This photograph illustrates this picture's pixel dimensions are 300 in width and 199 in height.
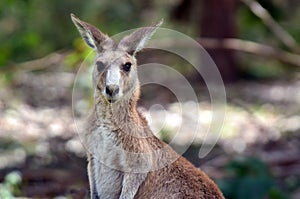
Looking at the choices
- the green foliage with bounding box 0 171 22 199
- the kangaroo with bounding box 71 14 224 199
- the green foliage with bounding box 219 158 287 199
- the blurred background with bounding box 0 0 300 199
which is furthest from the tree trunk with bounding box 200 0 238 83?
the kangaroo with bounding box 71 14 224 199

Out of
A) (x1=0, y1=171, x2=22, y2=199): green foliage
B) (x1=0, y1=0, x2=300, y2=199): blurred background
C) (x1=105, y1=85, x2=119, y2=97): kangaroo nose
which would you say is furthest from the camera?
(x1=0, y1=0, x2=300, y2=199): blurred background

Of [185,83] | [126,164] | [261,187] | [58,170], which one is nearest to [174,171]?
[126,164]

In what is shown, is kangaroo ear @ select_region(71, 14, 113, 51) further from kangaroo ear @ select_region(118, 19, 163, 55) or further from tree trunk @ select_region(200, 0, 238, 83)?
tree trunk @ select_region(200, 0, 238, 83)

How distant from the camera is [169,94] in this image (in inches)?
517

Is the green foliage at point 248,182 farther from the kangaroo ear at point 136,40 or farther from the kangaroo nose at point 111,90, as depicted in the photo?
the kangaroo nose at point 111,90

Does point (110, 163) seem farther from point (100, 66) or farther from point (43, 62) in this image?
point (43, 62)

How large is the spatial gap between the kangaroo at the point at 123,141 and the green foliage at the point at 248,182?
332 centimetres

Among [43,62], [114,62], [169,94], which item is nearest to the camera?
[114,62]

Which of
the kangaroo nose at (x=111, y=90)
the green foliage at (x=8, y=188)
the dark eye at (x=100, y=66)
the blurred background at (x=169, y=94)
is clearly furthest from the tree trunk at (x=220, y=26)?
the kangaroo nose at (x=111, y=90)

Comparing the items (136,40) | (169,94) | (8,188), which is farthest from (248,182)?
(169,94)

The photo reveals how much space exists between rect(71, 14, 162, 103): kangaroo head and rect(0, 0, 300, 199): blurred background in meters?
1.32

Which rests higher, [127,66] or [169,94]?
[169,94]

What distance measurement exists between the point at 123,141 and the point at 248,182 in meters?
3.79

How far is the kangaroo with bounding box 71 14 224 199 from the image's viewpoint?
14.6ft
